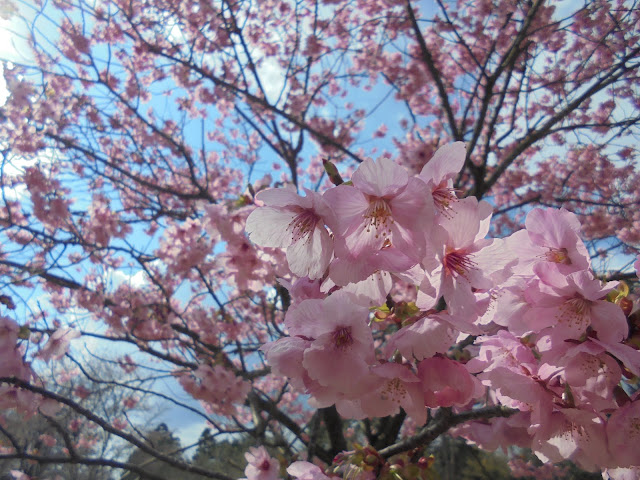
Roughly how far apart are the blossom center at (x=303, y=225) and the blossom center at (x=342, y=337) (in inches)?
8.8

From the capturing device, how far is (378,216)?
832 millimetres

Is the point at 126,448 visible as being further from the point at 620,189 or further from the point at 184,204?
the point at 620,189

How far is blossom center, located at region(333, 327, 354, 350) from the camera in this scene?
2.88 ft

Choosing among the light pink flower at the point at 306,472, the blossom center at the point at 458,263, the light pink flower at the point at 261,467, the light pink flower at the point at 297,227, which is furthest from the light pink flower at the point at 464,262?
the light pink flower at the point at 261,467

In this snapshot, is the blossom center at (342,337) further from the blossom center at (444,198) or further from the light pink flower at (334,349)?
the blossom center at (444,198)

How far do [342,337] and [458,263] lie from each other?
0.32 metres

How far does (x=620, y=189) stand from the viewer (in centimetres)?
492

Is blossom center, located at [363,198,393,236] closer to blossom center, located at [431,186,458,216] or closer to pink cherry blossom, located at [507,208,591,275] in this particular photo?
blossom center, located at [431,186,458,216]

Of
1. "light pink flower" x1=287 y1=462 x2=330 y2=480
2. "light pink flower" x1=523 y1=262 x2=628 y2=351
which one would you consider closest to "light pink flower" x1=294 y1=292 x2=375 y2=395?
"light pink flower" x1=523 y1=262 x2=628 y2=351

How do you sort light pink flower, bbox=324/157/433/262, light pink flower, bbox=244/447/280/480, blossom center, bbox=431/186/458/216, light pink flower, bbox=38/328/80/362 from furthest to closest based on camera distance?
light pink flower, bbox=38/328/80/362 < light pink flower, bbox=244/447/280/480 < blossom center, bbox=431/186/458/216 < light pink flower, bbox=324/157/433/262

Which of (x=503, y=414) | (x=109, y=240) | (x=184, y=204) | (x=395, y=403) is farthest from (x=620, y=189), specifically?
(x=109, y=240)

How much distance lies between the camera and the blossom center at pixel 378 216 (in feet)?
2.69

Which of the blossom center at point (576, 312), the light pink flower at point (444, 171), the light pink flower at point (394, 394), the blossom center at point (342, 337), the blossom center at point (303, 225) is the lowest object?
the light pink flower at point (394, 394)

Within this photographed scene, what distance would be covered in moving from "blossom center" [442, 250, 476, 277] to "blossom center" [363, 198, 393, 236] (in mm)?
185
